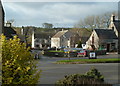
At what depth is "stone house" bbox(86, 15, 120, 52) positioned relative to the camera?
57.2 meters

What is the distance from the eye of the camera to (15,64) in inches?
244

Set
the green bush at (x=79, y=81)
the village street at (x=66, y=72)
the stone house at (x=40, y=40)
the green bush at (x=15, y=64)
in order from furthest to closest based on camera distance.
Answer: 1. the stone house at (x=40, y=40)
2. the village street at (x=66, y=72)
3. the green bush at (x=79, y=81)
4. the green bush at (x=15, y=64)

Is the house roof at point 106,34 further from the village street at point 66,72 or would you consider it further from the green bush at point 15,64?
the green bush at point 15,64

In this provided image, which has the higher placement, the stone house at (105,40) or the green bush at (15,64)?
the stone house at (105,40)

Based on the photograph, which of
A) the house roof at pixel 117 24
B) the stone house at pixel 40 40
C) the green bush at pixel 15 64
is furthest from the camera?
the stone house at pixel 40 40

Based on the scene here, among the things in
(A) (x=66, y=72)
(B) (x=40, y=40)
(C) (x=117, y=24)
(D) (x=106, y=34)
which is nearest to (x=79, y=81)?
(A) (x=66, y=72)

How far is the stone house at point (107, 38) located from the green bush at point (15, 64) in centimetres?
5130

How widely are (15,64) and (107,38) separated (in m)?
53.9

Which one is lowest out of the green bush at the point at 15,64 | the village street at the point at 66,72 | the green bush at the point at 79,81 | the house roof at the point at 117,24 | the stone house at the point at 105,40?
the village street at the point at 66,72

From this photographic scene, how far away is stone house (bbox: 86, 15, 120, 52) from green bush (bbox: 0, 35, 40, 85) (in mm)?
51301

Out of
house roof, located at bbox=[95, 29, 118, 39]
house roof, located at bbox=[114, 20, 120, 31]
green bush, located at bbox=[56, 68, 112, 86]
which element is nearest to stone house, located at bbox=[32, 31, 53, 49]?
house roof, located at bbox=[95, 29, 118, 39]

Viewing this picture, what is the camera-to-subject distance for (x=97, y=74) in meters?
9.66

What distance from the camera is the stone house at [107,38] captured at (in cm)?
5719

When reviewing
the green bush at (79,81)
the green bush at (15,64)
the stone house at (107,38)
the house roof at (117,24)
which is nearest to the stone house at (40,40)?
the stone house at (107,38)
